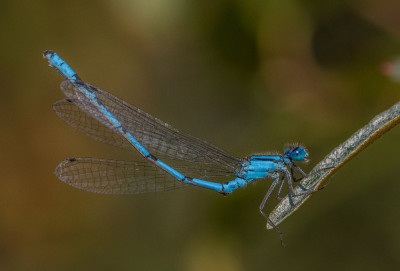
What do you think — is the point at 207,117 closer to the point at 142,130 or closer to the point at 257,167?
the point at 142,130

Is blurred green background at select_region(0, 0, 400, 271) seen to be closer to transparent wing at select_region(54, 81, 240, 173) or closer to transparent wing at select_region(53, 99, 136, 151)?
transparent wing at select_region(54, 81, 240, 173)

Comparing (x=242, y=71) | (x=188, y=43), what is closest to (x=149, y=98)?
(x=188, y=43)

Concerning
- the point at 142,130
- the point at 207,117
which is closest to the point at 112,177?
the point at 142,130

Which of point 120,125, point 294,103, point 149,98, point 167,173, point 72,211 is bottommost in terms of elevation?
point 72,211

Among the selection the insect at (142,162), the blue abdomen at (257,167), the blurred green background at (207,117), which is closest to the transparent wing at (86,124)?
the insect at (142,162)

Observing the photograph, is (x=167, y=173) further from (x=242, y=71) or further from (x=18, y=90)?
(x=18, y=90)
